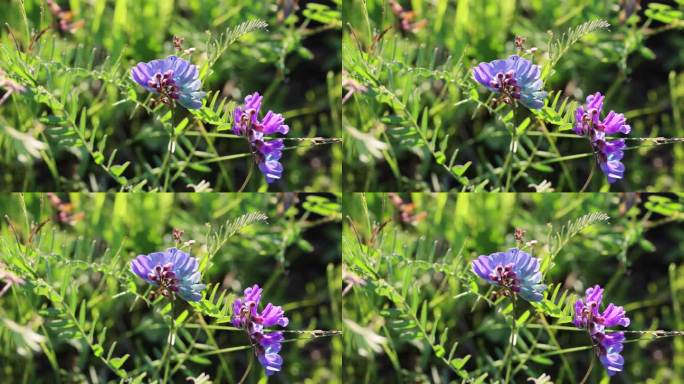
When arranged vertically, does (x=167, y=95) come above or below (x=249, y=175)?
above

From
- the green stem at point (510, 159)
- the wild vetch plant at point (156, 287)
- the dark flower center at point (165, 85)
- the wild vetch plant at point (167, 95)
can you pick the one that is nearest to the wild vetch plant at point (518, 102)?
the green stem at point (510, 159)

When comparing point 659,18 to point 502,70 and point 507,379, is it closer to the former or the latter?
point 502,70

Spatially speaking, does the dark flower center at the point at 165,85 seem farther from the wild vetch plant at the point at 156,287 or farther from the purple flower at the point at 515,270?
the purple flower at the point at 515,270

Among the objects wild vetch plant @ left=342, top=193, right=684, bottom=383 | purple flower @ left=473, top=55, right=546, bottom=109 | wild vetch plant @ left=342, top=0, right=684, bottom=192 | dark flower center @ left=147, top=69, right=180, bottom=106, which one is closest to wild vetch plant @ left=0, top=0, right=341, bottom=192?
dark flower center @ left=147, top=69, right=180, bottom=106

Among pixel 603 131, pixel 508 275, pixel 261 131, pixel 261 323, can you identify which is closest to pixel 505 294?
pixel 508 275

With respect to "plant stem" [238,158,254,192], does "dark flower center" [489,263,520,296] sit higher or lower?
lower

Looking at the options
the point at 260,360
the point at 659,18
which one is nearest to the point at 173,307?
the point at 260,360

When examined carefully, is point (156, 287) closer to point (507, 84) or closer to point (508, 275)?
point (508, 275)

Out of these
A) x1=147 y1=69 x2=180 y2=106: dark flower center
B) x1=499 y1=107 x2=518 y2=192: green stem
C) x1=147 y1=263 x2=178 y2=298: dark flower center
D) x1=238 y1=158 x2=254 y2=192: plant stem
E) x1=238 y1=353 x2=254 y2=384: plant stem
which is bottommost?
x1=238 y1=353 x2=254 y2=384: plant stem

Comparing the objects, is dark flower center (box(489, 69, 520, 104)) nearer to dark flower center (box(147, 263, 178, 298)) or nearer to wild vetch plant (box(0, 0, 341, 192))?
wild vetch plant (box(0, 0, 341, 192))
